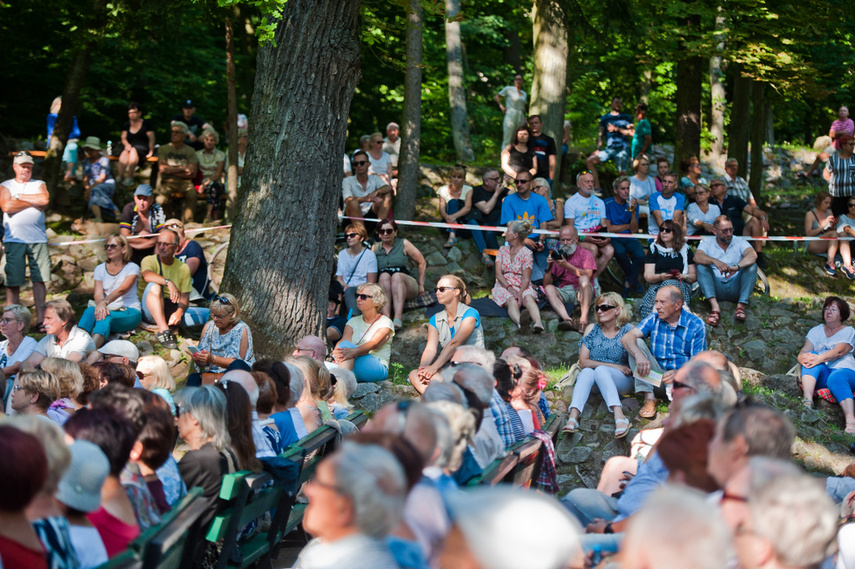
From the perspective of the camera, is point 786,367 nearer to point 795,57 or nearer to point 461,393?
point 461,393

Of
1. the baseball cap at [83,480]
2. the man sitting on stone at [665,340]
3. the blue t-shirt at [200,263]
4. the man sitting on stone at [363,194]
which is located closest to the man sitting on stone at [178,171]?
the man sitting on stone at [363,194]

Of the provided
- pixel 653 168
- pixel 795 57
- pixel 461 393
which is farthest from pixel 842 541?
pixel 653 168

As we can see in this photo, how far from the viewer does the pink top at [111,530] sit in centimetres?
327

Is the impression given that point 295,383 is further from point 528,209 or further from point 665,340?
point 528,209

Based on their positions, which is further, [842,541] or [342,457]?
[842,541]

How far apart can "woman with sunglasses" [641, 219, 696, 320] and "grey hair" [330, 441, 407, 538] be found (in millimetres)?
7032

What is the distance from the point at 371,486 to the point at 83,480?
110 cm

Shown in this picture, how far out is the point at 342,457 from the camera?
2.81 meters

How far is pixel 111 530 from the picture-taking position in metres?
3.32

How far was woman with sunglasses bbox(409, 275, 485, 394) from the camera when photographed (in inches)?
309

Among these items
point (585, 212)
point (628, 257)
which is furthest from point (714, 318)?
point (585, 212)

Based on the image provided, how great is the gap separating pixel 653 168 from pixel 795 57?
418 centimetres

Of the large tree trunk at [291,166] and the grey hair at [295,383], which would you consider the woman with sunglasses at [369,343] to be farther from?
the grey hair at [295,383]

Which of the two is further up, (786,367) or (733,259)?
(733,259)
